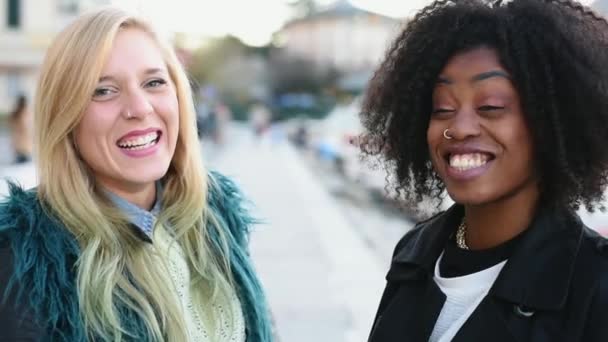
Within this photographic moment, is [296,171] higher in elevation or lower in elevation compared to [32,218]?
lower

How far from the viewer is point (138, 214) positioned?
7.66 feet

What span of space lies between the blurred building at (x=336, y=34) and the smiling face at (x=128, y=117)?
77.8 meters

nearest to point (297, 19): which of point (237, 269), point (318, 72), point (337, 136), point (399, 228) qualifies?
point (318, 72)

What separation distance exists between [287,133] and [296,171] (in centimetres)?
2415

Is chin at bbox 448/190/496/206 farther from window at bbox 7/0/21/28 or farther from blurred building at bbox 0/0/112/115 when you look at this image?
window at bbox 7/0/21/28

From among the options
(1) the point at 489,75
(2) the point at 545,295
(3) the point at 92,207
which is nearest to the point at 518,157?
(1) the point at 489,75

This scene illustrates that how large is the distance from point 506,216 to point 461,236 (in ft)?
0.78

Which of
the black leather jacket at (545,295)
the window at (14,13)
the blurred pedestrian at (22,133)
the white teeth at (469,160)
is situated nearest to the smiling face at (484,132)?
the white teeth at (469,160)

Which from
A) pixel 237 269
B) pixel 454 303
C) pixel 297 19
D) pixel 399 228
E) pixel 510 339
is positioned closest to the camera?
pixel 510 339

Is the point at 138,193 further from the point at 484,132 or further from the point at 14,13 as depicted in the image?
the point at 14,13

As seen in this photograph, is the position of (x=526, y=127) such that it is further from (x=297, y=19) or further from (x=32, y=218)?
(x=297, y=19)

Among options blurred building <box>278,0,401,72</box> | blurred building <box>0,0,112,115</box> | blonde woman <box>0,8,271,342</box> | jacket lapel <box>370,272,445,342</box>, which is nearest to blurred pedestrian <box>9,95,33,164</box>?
blonde woman <box>0,8,271,342</box>

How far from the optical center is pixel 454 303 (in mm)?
1996

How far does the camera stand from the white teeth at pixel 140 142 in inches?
87.3
